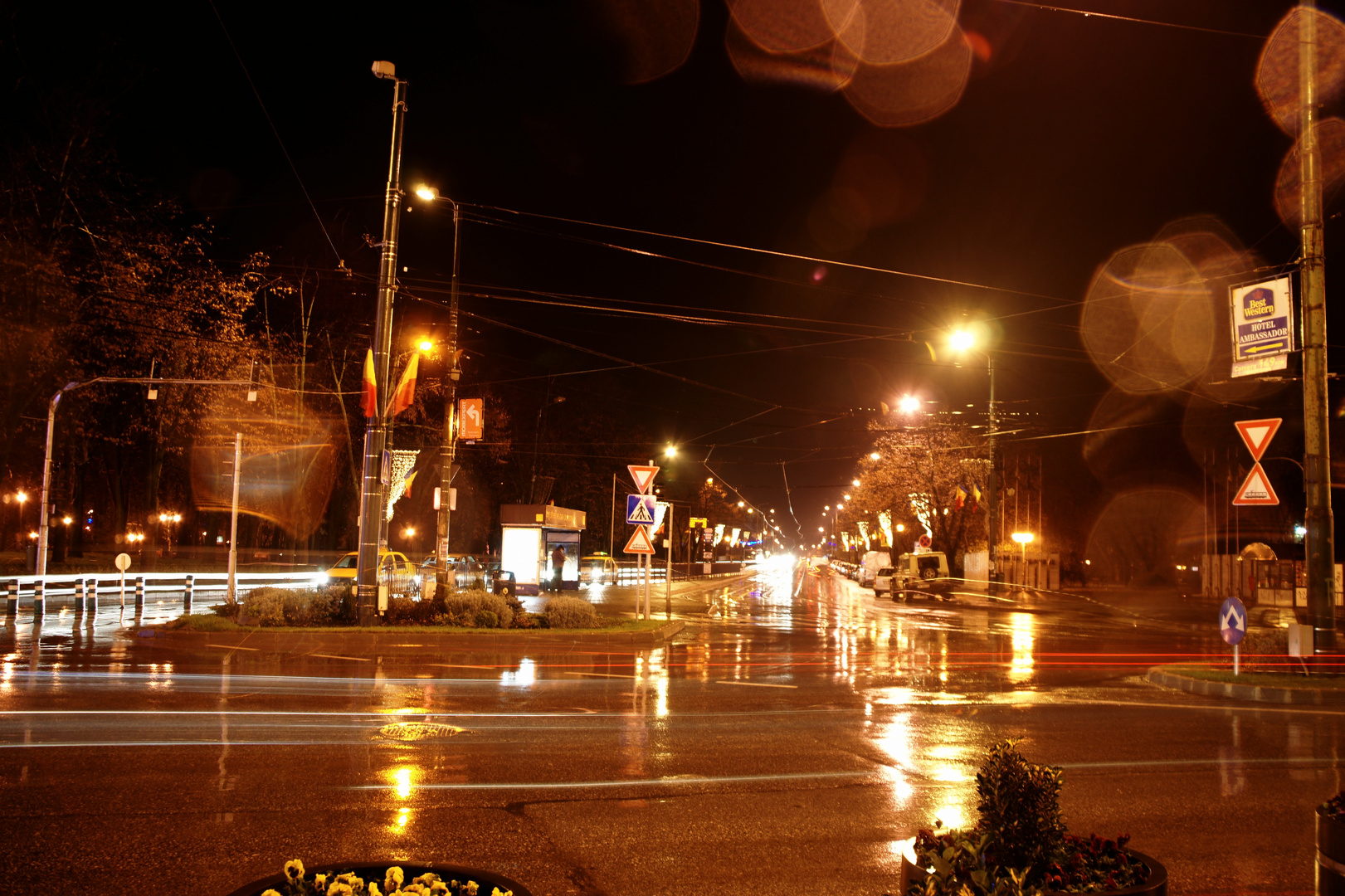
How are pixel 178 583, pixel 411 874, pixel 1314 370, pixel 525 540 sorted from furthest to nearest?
1. pixel 178 583
2. pixel 525 540
3. pixel 1314 370
4. pixel 411 874

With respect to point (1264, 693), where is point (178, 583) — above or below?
below

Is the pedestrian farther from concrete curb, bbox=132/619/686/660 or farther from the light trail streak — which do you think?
the light trail streak

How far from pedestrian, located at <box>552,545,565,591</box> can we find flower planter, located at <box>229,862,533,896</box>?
34.5 metres

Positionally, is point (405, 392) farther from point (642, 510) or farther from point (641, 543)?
point (641, 543)

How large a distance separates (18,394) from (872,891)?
106 ft

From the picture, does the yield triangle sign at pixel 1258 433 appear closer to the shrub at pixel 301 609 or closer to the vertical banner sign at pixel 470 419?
the shrub at pixel 301 609

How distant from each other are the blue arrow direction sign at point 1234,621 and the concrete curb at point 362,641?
37.0 feet

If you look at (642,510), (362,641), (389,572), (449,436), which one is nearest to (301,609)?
(362,641)

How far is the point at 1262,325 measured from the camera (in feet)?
52.1

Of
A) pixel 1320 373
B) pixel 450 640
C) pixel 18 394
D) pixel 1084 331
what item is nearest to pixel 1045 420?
pixel 1084 331

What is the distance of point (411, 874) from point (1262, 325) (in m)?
17.6

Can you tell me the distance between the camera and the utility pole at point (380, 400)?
18.7 m

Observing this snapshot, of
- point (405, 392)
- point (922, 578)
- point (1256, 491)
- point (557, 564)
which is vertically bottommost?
point (922, 578)

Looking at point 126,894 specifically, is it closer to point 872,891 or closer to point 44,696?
point 872,891
